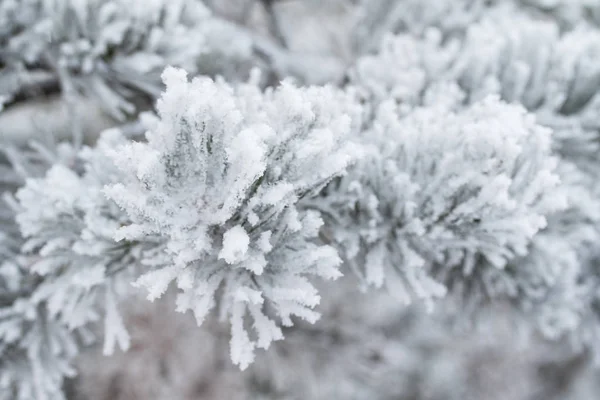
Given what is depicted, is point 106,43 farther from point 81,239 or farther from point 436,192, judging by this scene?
point 436,192

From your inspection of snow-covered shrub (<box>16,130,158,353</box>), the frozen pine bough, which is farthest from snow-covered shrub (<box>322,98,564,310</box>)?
snow-covered shrub (<box>16,130,158,353</box>)

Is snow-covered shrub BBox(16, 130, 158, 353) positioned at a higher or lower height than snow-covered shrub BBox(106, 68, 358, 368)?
lower

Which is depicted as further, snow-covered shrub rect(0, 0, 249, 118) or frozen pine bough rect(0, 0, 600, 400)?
snow-covered shrub rect(0, 0, 249, 118)

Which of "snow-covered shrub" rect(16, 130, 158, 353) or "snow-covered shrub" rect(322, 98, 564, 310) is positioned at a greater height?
"snow-covered shrub" rect(322, 98, 564, 310)

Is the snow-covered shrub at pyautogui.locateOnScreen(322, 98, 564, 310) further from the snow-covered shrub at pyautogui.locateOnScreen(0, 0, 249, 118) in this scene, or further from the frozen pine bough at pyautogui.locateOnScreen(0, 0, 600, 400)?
the snow-covered shrub at pyautogui.locateOnScreen(0, 0, 249, 118)

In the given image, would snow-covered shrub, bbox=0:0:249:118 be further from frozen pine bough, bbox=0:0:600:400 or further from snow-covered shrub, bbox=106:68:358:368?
snow-covered shrub, bbox=106:68:358:368

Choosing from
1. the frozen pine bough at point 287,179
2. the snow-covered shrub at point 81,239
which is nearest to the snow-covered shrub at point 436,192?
the frozen pine bough at point 287,179

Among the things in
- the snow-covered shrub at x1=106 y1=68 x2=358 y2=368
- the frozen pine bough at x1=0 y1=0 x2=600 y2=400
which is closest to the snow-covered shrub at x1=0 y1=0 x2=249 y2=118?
the frozen pine bough at x1=0 y1=0 x2=600 y2=400

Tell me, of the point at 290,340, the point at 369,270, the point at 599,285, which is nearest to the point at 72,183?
the point at 369,270

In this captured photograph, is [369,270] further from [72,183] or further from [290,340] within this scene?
[290,340]
